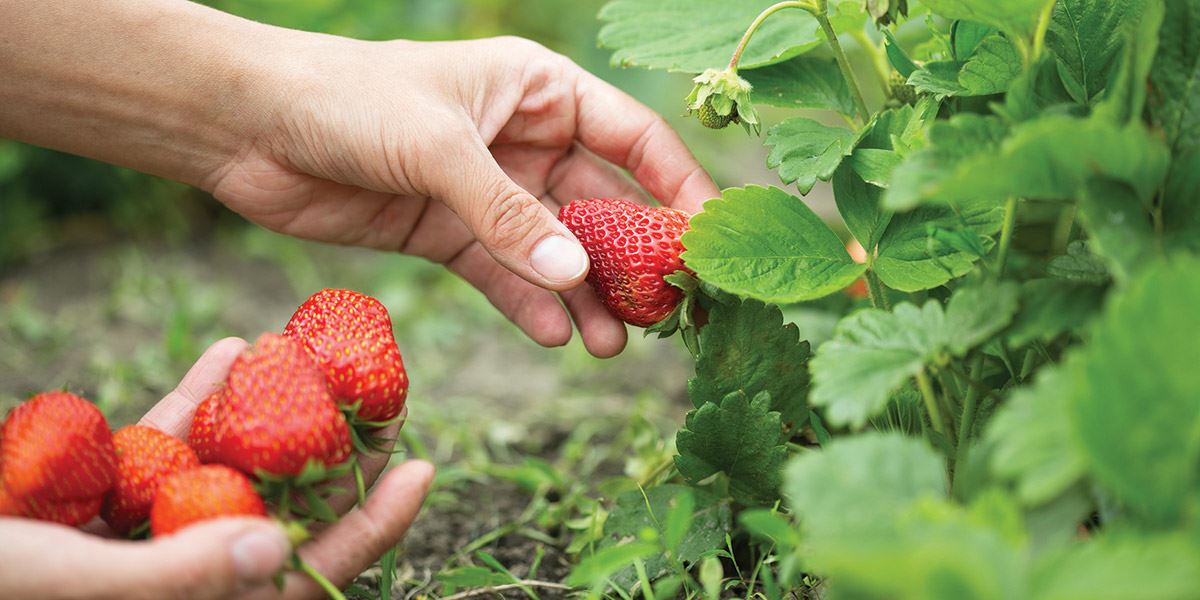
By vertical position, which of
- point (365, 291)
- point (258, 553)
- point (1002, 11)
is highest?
point (1002, 11)

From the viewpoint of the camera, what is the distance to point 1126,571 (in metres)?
0.72

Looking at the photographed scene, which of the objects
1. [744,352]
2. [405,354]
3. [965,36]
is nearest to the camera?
[965,36]

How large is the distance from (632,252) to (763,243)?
19 centimetres

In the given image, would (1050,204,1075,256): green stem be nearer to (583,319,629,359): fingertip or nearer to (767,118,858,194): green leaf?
(767,118,858,194): green leaf

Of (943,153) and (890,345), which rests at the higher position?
(943,153)

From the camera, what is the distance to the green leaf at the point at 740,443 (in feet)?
4.34

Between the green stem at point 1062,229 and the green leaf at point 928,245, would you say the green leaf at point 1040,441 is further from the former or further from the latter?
the green stem at point 1062,229

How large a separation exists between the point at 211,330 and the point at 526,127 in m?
1.36

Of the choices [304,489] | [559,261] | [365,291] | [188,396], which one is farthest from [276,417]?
Answer: [365,291]

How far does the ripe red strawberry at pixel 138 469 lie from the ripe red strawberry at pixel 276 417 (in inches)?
2.1

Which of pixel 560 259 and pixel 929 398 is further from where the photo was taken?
pixel 560 259

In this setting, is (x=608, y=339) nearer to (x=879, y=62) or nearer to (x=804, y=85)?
(x=804, y=85)

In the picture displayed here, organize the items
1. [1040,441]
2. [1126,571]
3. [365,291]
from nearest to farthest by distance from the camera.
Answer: [1126,571]
[1040,441]
[365,291]

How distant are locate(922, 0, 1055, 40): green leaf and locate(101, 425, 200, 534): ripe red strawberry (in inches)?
38.1
